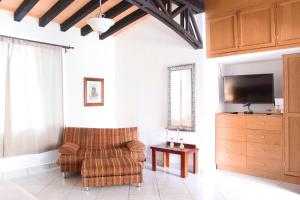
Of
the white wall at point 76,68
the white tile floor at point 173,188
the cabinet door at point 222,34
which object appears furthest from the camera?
the white wall at point 76,68

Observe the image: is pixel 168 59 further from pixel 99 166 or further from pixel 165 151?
pixel 99 166

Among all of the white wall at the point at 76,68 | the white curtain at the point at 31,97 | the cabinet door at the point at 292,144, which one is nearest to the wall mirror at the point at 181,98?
the cabinet door at the point at 292,144

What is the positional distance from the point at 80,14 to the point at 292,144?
3.81 metres

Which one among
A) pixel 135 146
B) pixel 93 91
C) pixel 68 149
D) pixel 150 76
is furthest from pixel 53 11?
pixel 135 146

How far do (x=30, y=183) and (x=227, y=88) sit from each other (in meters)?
3.41

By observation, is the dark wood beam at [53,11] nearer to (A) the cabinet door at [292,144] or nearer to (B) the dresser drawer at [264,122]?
(B) the dresser drawer at [264,122]

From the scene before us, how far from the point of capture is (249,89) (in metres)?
4.04

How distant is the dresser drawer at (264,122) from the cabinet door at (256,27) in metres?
1.05

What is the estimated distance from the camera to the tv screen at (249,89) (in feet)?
12.7

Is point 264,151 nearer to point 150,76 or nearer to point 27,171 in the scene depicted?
point 150,76

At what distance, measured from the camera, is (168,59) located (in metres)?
4.53

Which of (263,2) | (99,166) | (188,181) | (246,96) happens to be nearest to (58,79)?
(99,166)

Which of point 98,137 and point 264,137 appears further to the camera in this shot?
point 98,137

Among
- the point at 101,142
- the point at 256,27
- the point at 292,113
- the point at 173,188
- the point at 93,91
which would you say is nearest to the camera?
the point at 173,188
